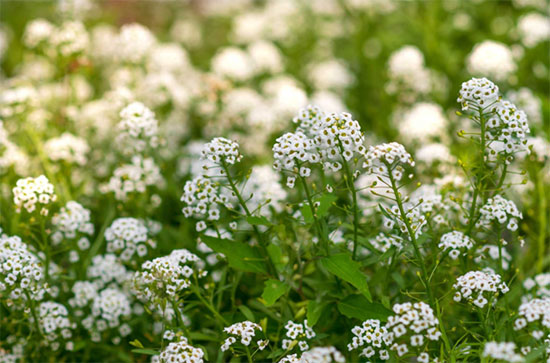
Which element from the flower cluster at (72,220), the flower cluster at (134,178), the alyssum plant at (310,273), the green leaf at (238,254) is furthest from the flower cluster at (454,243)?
the flower cluster at (72,220)

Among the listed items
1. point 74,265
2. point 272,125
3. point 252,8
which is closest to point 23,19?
point 252,8

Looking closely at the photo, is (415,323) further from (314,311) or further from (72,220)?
(72,220)

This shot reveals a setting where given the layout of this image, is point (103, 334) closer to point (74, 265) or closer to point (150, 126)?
point (74, 265)

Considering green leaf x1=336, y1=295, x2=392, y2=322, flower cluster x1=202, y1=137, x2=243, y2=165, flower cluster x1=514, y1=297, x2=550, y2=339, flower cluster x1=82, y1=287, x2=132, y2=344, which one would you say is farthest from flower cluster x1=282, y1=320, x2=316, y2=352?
flower cluster x1=82, y1=287, x2=132, y2=344

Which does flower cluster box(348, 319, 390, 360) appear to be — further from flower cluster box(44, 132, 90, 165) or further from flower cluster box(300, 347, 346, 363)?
flower cluster box(44, 132, 90, 165)

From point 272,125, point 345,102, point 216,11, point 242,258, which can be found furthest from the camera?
point 216,11

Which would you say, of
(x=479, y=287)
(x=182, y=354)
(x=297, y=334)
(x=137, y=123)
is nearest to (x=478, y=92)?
(x=479, y=287)
